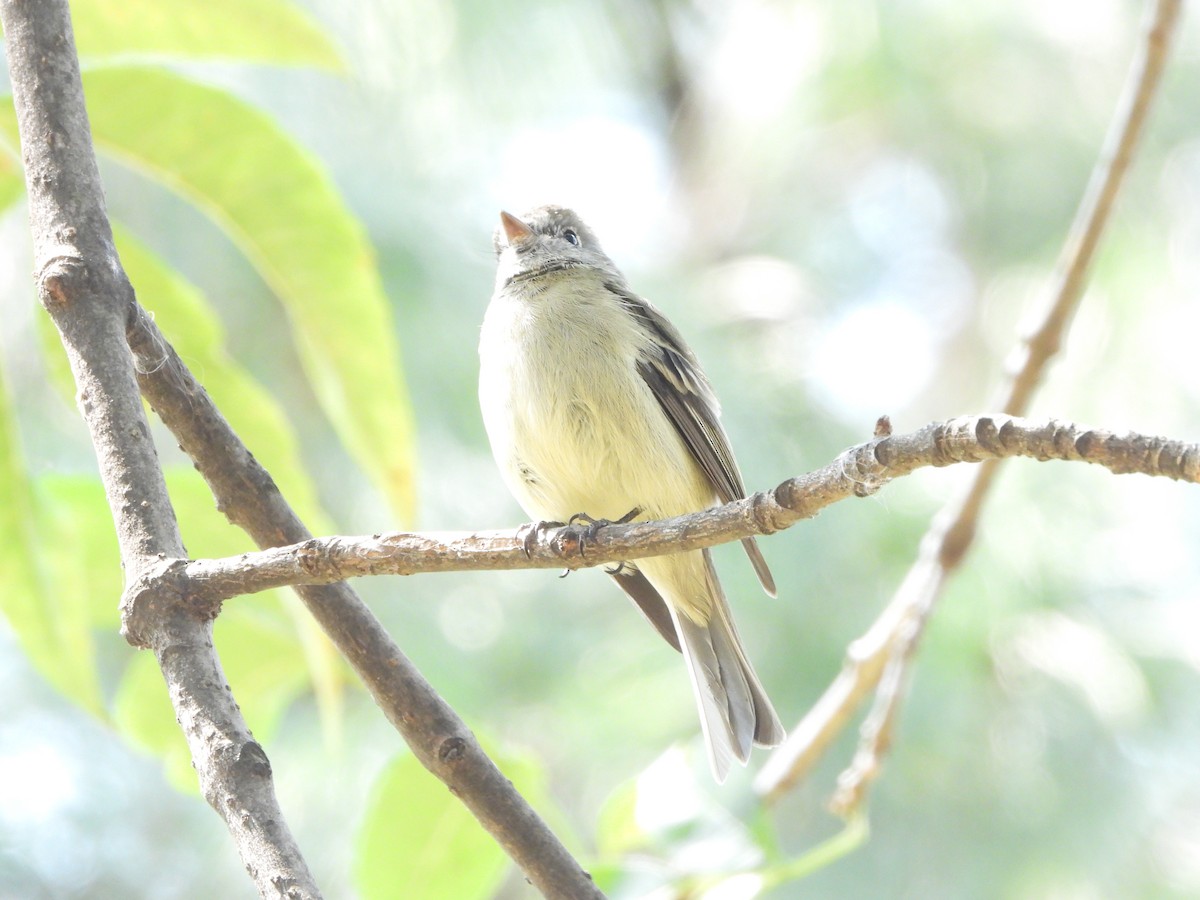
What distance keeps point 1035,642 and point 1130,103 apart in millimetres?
3098

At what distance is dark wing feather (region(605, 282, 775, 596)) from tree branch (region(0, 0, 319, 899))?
5.46 ft

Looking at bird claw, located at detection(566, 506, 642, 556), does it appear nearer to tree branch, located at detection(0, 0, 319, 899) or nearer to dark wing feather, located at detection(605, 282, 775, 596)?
dark wing feather, located at detection(605, 282, 775, 596)

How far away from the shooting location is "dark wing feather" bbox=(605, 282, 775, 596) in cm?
304

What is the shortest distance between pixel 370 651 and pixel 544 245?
215 centimetres

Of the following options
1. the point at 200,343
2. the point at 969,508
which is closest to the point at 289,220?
the point at 200,343

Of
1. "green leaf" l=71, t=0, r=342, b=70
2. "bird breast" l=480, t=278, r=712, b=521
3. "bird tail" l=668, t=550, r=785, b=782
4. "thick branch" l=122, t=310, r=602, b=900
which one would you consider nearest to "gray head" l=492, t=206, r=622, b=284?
"bird breast" l=480, t=278, r=712, b=521

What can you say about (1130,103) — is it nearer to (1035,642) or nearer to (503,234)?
(503,234)

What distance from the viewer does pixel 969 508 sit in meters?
2.87

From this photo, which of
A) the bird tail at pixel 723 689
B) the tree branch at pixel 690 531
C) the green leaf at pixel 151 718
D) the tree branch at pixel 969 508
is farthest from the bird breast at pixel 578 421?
the tree branch at pixel 690 531

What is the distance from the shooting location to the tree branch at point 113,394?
1.23 metres

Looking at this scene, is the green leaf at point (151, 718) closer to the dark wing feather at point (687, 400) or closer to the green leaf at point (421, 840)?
the green leaf at point (421, 840)

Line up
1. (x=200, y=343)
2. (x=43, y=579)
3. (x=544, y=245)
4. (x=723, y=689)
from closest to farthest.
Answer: (x=43, y=579), (x=200, y=343), (x=723, y=689), (x=544, y=245)

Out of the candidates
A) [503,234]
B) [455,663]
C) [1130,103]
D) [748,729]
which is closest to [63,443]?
[455,663]

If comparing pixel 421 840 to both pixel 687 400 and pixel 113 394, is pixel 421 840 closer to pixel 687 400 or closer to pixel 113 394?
pixel 113 394
